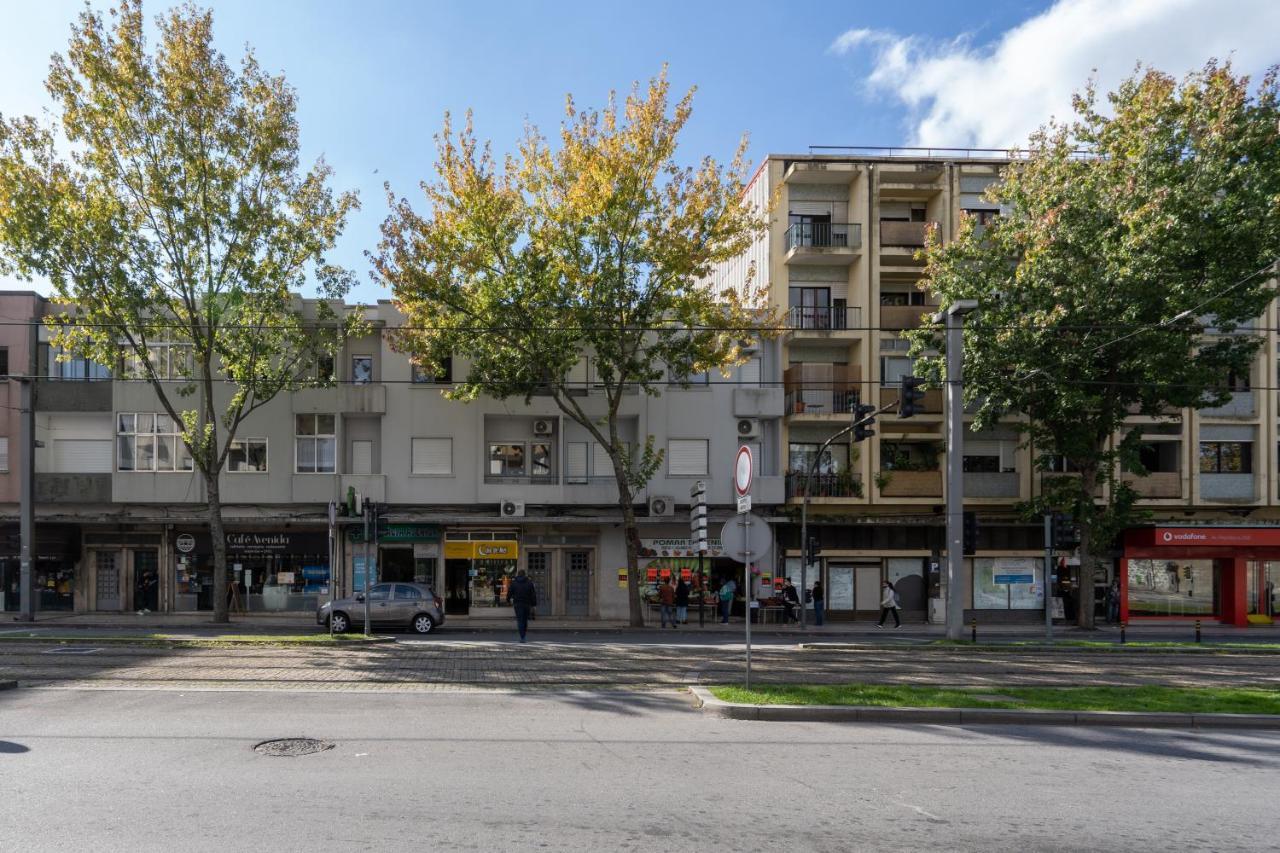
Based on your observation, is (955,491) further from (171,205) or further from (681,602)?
(171,205)

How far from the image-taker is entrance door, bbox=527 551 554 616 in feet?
100

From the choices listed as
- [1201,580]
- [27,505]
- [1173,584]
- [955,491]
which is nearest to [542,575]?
[955,491]

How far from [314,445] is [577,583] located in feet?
32.4

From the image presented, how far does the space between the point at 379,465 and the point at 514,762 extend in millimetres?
23369

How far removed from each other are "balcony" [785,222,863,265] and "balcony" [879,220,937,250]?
104cm

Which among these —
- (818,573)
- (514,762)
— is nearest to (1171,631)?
(818,573)

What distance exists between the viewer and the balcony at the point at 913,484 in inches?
1220

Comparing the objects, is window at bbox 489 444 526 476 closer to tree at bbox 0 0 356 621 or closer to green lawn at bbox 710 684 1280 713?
tree at bbox 0 0 356 621

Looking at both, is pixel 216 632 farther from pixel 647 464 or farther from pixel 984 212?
pixel 984 212

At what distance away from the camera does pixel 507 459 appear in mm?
30891

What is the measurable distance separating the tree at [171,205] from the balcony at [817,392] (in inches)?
586

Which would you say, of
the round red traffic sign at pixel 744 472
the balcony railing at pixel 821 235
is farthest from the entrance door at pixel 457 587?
the round red traffic sign at pixel 744 472

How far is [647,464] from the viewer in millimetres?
26281

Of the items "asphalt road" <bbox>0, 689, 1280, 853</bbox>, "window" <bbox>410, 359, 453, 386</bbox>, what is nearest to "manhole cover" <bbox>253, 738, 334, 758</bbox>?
"asphalt road" <bbox>0, 689, 1280, 853</bbox>
